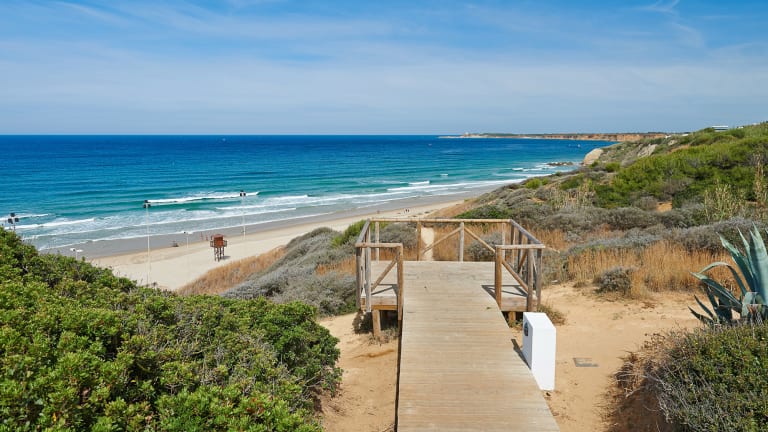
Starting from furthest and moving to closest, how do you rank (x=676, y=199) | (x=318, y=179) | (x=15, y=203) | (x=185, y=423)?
(x=318, y=179)
(x=15, y=203)
(x=676, y=199)
(x=185, y=423)

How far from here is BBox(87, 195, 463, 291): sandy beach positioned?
2112 centimetres

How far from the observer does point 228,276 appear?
60.4ft

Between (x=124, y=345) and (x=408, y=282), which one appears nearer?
(x=124, y=345)

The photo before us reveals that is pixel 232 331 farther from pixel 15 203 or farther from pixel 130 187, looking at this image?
pixel 130 187

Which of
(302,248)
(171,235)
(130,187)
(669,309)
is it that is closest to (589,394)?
(669,309)

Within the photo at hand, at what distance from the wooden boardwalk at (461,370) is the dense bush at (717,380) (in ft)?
3.80

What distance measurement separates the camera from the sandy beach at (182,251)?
2112 cm

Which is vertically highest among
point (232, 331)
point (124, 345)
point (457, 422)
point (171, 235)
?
point (124, 345)

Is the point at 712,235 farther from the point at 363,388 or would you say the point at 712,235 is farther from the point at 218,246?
the point at 218,246

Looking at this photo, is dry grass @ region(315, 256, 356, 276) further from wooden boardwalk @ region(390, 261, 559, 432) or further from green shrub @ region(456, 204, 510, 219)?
green shrub @ region(456, 204, 510, 219)

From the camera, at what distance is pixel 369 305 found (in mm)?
8172

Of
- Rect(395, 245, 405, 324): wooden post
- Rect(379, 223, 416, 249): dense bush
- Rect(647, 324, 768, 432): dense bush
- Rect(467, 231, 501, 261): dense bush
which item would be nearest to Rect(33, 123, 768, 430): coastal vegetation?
Rect(647, 324, 768, 432): dense bush

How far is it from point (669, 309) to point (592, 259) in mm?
2325

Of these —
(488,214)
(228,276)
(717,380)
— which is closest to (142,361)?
(717,380)
